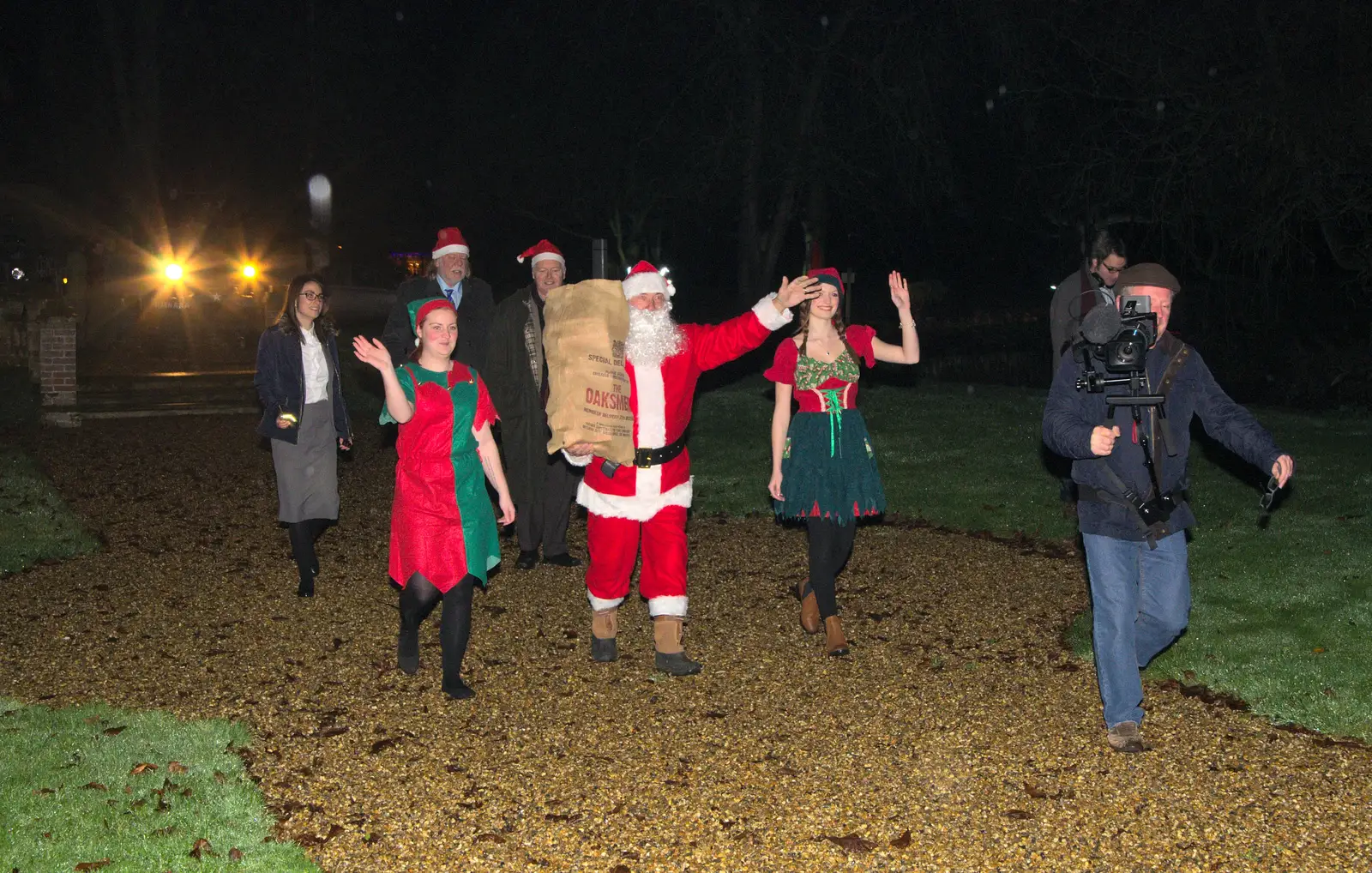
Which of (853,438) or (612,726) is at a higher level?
(853,438)

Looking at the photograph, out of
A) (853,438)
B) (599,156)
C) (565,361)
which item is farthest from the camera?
(599,156)

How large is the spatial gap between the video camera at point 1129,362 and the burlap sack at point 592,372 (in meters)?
1.98

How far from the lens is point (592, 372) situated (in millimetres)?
5395

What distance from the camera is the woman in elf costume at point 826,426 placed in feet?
19.4

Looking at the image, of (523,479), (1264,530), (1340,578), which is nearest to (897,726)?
(523,479)

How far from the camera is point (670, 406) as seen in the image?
5.63 m

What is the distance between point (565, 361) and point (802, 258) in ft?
Answer: 107

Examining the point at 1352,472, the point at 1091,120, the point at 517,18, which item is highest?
the point at 517,18

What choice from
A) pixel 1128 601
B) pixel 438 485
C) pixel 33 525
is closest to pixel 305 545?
pixel 438 485

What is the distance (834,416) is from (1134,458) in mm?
1696

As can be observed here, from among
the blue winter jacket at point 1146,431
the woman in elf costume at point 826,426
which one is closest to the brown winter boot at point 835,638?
the woman in elf costume at point 826,426

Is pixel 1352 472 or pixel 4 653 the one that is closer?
pixel 4 653

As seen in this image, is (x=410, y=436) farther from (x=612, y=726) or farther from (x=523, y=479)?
(x=523, y=479)

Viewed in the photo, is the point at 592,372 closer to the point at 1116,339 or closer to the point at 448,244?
the point at 1116,339
